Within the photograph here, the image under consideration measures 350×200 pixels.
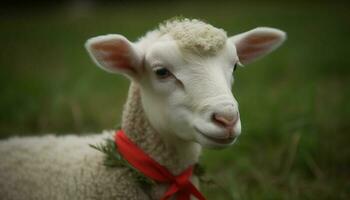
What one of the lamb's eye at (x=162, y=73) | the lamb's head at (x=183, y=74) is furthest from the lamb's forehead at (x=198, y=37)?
the lamb's eye at (x=162, y=73)

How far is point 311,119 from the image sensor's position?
5.09 m

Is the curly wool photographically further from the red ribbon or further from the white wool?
the white wool

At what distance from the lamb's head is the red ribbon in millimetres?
219

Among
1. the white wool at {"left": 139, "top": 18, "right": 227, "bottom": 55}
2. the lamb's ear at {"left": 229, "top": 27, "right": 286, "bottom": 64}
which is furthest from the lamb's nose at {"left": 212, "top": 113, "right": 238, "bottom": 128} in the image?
the lamb's ear at {"left": 229, "top": 27, "right": 286, "bottom": 64}

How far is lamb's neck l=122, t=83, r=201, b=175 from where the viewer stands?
3.20 m

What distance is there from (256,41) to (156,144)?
1102mm

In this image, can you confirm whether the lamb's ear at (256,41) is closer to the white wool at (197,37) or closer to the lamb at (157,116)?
the lamb at (157,116)

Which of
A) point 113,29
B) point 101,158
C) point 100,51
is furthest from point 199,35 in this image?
point 113,29

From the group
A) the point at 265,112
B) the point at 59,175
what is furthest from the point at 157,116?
the point at 265,112

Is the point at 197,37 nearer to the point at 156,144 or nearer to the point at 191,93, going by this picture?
the point at 191,93

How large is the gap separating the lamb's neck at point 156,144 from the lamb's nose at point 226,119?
24.7 inches

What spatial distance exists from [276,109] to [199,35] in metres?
2.79

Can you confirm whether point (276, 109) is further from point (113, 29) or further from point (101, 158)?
point (113, 29)

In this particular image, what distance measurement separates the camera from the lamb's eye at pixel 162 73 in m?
2.96
